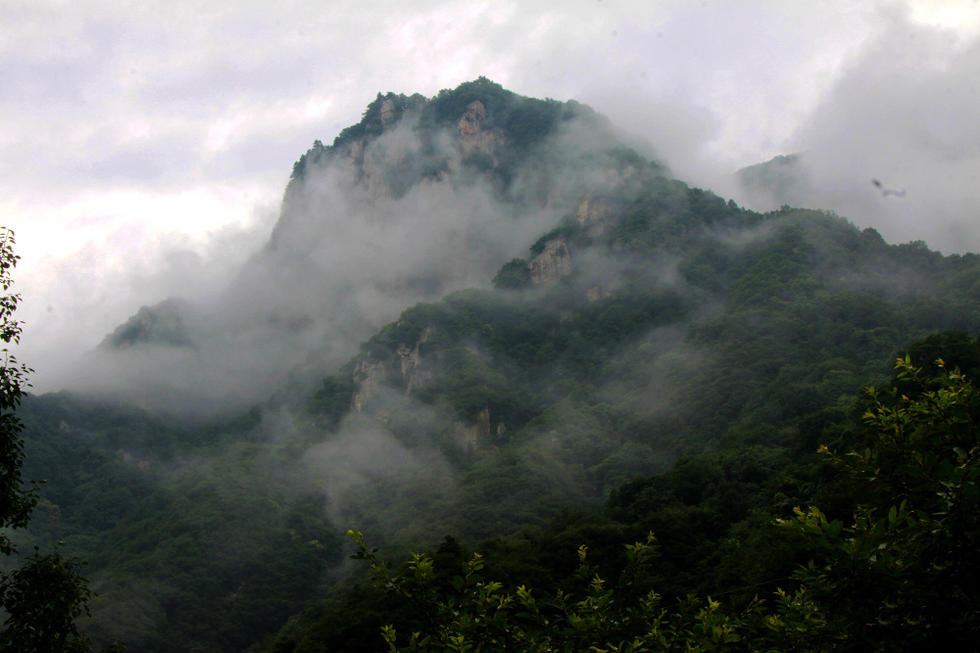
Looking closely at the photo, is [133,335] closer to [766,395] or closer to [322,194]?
[322,194]

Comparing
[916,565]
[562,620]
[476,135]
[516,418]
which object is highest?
[476,135]

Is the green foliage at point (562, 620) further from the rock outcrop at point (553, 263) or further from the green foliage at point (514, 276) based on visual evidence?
the green foliage at point (514, 276)

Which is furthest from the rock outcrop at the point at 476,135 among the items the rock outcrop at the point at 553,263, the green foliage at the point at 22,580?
the green foliage at the point at 22,580

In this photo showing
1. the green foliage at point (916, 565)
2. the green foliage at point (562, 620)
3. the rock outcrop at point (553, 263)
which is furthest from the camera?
the rock outcrop at point (553, 263)

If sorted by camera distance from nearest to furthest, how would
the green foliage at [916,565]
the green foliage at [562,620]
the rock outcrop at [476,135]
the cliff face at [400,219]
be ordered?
the green foliage at [916,565]
the green foliage at [562,620]
the cliff face at [400,219]
the rock outcrop at [476,135]

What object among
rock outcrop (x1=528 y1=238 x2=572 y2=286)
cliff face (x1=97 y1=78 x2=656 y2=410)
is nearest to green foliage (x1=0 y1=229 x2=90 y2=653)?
rock outcrop (x1=528 y1=238 x2=572 y2=286)

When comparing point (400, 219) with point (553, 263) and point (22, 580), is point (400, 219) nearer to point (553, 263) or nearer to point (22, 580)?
point (553, 263)

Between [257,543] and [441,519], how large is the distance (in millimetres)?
19908

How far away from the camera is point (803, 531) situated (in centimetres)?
484

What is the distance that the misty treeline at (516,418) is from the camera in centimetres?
623

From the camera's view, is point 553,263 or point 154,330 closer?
point 553,263

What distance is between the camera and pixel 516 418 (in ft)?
331

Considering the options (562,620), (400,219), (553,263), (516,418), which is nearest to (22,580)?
(562,620)

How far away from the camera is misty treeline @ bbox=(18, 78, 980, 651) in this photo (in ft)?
20.5
